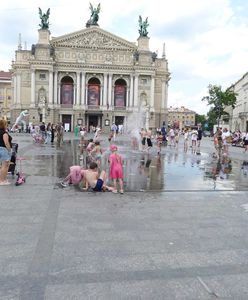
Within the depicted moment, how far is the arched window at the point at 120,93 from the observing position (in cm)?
7464

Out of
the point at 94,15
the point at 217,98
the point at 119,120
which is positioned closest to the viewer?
the point at 217,98

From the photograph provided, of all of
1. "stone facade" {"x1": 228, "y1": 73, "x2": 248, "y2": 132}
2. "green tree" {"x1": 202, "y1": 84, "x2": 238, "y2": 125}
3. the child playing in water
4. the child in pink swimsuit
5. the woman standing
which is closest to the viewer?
the child in pink swimsuit

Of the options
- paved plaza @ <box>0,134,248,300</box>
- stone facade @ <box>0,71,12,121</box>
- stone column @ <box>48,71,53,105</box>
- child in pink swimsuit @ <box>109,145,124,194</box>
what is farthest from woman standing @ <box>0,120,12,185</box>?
stone facade @ <box>0,71,12,121</box>

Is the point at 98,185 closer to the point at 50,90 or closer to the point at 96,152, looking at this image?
the point at 96,152

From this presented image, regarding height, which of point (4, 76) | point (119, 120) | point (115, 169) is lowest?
point (115, 169)

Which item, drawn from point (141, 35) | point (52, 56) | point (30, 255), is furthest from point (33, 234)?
point (141, 35)

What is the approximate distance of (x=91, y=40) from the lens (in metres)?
71.9

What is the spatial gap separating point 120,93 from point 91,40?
1215cm

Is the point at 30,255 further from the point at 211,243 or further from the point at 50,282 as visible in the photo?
the point at 211,243

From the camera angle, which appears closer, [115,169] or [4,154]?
[115,169]

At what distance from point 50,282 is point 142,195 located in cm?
519

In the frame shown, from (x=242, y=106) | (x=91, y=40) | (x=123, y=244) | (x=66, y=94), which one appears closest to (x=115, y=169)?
(x=123, y=244)

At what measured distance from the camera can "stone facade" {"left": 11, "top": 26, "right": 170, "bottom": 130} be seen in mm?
70562

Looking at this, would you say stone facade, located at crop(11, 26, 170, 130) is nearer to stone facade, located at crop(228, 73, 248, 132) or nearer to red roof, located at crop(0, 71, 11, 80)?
stone facade, located at crop(228, 73, 248, 132)
